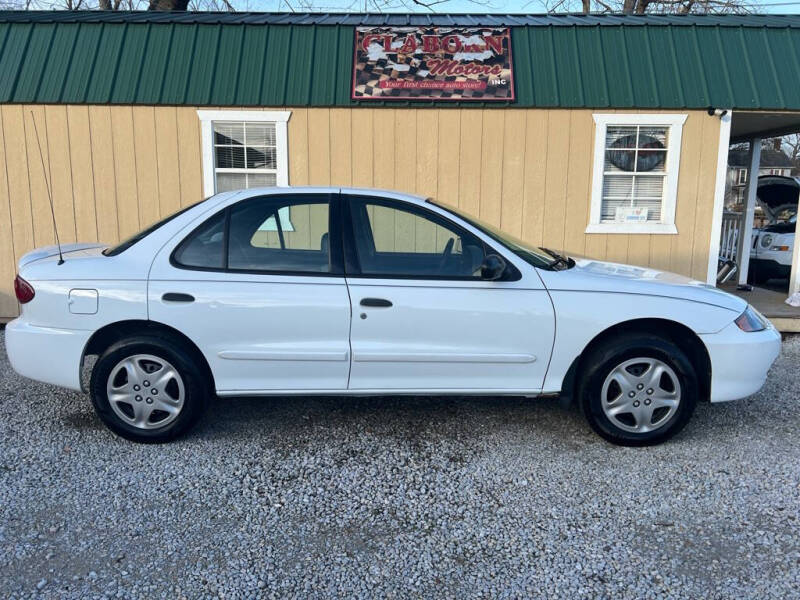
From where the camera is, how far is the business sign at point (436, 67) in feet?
23.0

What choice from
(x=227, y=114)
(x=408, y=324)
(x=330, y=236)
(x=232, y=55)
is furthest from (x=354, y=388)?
(x=232, y=55)

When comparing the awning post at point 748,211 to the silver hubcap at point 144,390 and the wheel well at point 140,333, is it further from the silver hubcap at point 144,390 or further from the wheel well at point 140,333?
the silver hubcap at point 144,390

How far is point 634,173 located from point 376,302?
16.3ft

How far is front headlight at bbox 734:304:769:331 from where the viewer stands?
3.84 meters

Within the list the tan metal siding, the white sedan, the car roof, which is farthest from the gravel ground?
the tan metal siding

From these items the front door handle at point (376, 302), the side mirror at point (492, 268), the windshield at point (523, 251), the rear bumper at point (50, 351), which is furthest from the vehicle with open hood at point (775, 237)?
the rear bumper at point (50, 351)

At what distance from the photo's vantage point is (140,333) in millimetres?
3781

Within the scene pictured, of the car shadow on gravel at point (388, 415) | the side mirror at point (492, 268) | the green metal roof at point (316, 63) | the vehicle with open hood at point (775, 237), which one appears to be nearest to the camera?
the side mirror at point (492, 268)

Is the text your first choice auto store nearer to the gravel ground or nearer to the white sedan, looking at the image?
the gravel ground

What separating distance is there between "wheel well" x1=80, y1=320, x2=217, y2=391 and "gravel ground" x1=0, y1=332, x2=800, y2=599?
0.57 meters

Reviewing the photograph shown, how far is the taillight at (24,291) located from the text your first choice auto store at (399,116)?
358 cm

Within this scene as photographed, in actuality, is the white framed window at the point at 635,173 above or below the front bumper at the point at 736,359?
above

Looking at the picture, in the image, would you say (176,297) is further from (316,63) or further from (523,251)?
(316,63)

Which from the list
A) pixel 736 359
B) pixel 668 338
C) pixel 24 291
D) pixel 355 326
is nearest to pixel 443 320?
pixel 355 326
